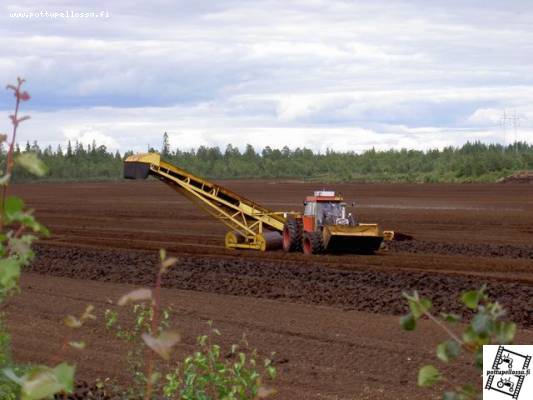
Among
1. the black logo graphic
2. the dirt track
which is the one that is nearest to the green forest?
the dirt track

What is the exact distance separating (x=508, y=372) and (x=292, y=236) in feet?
72.4

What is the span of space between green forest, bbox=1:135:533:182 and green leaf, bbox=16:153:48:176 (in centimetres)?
8418

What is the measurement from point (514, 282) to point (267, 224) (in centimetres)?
850

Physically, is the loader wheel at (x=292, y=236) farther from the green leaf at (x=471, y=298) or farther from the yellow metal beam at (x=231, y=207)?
the green leaf at (x=471, y=298)

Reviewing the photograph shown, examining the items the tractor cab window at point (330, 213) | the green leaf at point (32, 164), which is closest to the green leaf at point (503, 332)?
the green leaf at point (32, 164)

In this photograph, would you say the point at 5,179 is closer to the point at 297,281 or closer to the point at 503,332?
the point at 503,332

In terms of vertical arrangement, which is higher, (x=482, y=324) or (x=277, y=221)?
(x=482, y=324)

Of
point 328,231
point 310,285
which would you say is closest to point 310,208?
point 328,231

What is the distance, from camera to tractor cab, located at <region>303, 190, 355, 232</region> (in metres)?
24.7

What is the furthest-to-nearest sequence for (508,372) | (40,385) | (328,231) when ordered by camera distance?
1. (328,231)
2. (508,372)
3. (40,385)

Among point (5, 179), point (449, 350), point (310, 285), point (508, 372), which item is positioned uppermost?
point (5, 179)

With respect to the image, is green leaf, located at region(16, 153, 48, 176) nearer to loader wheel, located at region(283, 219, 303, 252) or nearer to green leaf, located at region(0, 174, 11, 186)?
green leaf, located at region(0, 174, 11, 186)

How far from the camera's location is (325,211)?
24812 millimetres

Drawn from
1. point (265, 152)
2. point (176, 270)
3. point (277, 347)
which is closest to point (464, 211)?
point (176, 270)
